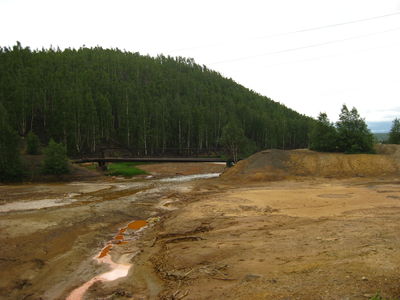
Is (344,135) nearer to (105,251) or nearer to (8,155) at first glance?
(105,251)

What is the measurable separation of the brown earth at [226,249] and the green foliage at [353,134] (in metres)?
22.5

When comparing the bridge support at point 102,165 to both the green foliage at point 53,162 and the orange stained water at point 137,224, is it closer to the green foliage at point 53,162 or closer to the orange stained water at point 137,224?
the green foliage at point 53,162

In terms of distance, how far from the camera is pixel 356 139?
162 ft

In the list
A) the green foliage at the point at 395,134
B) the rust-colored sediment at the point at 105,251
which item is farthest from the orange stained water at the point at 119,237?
the green foliage at the point at 395,134

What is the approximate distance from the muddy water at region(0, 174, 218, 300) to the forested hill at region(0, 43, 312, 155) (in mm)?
41361

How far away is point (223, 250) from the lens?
1338 centimetres

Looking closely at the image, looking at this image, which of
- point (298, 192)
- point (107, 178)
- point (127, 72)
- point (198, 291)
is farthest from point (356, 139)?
point (127, 72)

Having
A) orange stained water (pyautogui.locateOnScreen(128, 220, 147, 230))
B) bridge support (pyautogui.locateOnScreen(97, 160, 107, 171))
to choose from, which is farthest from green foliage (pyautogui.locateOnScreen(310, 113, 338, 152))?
bridge support (pyautogui.locateOnScreen(97, 160, 107, 171))

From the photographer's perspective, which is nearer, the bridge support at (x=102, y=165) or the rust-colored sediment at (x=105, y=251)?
the rust-colored sediment at (x=105, y=251)

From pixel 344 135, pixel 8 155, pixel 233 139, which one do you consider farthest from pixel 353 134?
pixel 8 155

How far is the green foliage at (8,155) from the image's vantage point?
4519 centimetres

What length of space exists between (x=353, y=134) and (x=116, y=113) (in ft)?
248

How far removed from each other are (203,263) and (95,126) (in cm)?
7164

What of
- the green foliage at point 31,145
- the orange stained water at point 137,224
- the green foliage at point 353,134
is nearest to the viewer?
the orange stained water at point 137,224
